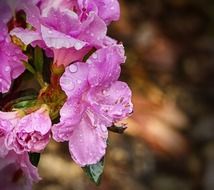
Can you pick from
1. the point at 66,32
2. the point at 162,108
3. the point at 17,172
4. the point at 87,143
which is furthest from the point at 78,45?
the point at 162,108

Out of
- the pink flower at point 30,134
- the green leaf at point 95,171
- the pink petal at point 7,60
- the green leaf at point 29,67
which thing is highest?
the pink petal at point 7,60

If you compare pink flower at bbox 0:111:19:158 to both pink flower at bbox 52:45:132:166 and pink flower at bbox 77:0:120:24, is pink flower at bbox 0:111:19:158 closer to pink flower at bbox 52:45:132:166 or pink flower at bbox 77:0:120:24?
pink flower at bbox 52:45:132:166

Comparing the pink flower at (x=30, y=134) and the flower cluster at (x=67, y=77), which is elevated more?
the flower cluster at (x=67, y=77)

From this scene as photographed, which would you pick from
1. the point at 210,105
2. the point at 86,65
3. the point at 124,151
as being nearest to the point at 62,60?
the point at 86,65

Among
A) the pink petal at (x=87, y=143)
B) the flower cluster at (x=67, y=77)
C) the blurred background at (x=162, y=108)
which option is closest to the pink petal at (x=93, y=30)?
the flower cluster at (x=67, y=77)

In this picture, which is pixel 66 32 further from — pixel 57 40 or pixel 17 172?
pixel 17 172

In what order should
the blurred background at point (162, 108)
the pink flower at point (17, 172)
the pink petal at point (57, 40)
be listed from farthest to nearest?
1. the blurred background at point (162, 108)
2. the pink flower at point (17, 172)
3. the pink petal at point (57, 40)

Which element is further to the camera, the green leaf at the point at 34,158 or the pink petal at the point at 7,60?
the green leaf at the point at 34,158

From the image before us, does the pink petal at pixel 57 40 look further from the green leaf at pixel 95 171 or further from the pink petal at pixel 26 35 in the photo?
the green leaf at pixel 95 171

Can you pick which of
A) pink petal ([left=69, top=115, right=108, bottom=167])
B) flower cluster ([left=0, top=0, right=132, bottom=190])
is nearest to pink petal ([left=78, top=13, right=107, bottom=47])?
flower cluster ([left=0, top=0, right=132, bottom=190])
